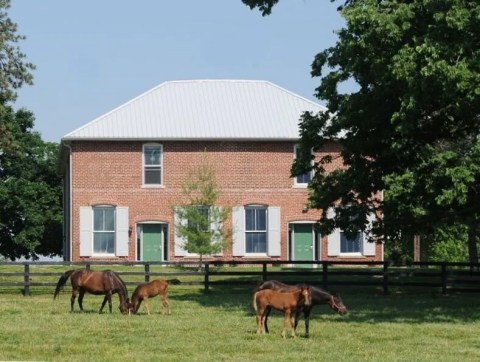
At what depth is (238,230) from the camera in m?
54.1

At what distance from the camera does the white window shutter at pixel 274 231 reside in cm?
5425

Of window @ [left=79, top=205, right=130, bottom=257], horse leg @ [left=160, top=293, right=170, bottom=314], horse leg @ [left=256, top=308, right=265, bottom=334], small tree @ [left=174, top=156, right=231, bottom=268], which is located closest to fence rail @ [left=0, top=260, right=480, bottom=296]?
horse leg @ [left=160, top=293, right=170, bottom=314]

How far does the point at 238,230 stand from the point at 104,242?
592 cm

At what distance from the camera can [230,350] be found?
1978 cm

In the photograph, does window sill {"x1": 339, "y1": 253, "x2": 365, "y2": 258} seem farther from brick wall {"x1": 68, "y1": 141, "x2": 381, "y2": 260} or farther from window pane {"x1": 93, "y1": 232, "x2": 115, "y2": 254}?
window pane {"x1": 93, "y1": 232, "x2": 115, "y2": 254}

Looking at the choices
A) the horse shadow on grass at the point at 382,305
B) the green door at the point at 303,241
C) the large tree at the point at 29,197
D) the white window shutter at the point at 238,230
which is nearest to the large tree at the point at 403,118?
the horse shadow on grass at the point at 382,305

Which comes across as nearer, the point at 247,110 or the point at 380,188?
the point at 380,188

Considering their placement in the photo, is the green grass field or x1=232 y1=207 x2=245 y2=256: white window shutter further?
x1=232 y1=207 x2=245 y2=256: white window shutter

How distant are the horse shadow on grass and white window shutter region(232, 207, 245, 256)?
15.5 m

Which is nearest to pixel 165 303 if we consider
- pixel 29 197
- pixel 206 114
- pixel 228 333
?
pixel 228 333

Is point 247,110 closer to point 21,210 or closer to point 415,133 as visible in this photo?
point 21,210

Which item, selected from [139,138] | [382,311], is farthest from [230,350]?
[139,138]

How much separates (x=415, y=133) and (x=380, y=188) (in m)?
2.78

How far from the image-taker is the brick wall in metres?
53.7
